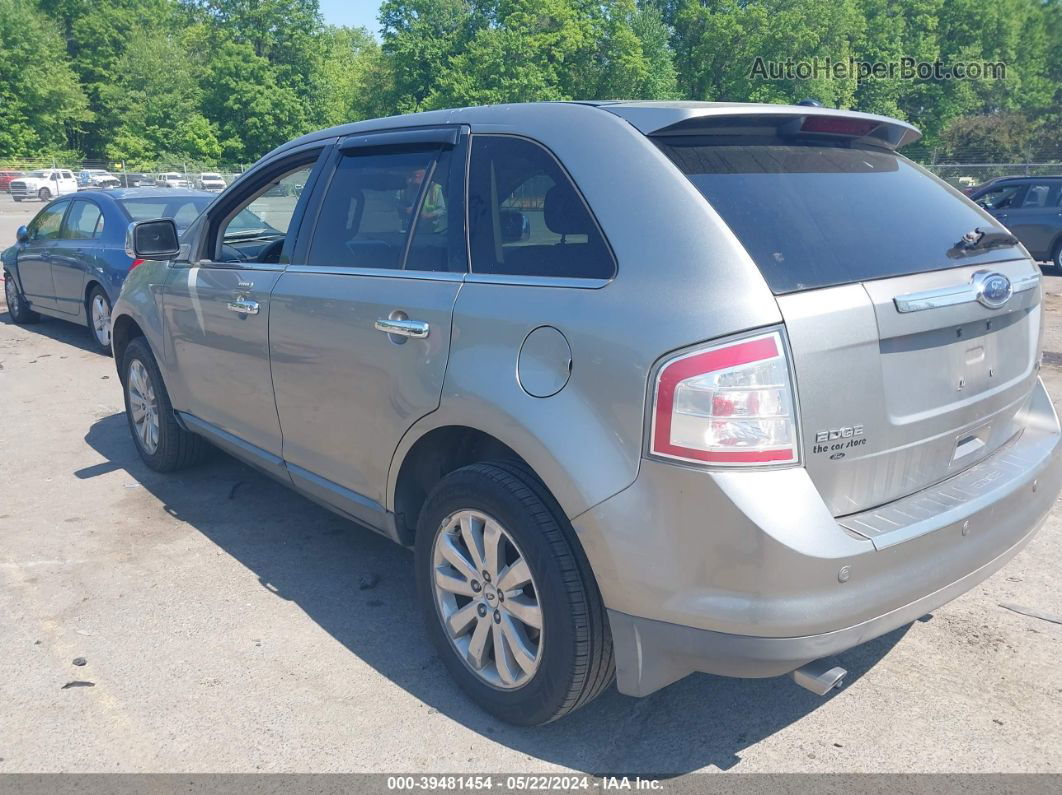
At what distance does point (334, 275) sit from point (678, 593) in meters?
1.99

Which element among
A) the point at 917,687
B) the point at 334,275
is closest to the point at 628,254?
the point at 334,275

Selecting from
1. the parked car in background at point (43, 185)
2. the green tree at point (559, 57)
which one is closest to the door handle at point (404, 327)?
the parked car in background at point (43, 185)

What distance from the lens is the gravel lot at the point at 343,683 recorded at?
287cm

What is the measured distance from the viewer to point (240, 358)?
426 cm

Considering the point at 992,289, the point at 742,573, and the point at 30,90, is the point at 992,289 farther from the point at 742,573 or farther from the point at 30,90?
the point at 30,90

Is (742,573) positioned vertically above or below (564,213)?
below

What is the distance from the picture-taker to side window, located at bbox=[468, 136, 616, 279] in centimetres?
277

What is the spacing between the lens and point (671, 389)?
93.7 inches

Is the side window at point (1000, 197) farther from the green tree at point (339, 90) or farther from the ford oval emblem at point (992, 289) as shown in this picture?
the green tree at point (339, 90)

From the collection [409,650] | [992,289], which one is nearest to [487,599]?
[409,650]

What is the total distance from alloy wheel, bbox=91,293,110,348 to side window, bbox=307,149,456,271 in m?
6.18

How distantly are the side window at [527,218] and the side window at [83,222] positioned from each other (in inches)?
290

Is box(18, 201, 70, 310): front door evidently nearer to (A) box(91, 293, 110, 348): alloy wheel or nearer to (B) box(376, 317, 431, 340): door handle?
(A) box(91, 293, 110, 348): alloy wheel

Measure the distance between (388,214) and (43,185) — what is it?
52656 mm
